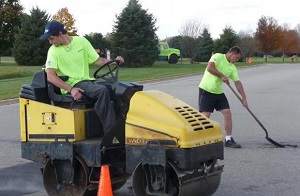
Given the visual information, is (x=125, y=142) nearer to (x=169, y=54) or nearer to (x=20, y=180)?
(x=20, y=180)

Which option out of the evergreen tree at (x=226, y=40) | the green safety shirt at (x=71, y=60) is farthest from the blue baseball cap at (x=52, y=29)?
the evergreen tree at (x=226, y=40)

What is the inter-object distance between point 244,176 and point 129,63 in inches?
1506

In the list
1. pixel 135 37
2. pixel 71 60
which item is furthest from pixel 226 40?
pixel 71 60

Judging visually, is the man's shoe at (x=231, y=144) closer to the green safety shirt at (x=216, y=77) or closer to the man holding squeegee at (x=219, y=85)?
the man holding squeegee at (x=219, y=85)

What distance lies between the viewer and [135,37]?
44.3m

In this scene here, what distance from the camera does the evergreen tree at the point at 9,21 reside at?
52.8 m

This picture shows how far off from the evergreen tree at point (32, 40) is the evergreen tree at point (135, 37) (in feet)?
19.8

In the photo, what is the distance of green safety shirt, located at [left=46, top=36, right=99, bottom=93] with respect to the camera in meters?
5.59

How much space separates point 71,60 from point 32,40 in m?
38.7

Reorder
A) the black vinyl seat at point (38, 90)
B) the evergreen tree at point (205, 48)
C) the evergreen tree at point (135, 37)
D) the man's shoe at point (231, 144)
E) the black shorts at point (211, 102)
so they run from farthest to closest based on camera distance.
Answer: the evergreen tree at point (205, 48)
the evergreen tree at point (135, 37)
the black shorts at point (211, 102)
the man's shoe at point (231, 144)
the black vinyl seat at point (38, 90)

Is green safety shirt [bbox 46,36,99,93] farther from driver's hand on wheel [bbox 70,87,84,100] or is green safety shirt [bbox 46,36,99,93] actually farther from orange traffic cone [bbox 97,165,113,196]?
orange traffic cone [bbox 97,165,113,196]

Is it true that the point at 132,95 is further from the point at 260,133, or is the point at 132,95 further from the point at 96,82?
the point at 260,133

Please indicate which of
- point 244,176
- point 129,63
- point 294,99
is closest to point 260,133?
point 244,176

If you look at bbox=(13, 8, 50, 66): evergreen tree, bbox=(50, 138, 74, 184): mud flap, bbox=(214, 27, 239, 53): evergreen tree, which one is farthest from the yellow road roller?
bbox=(214, 27, 239, 53): evergreen tree
